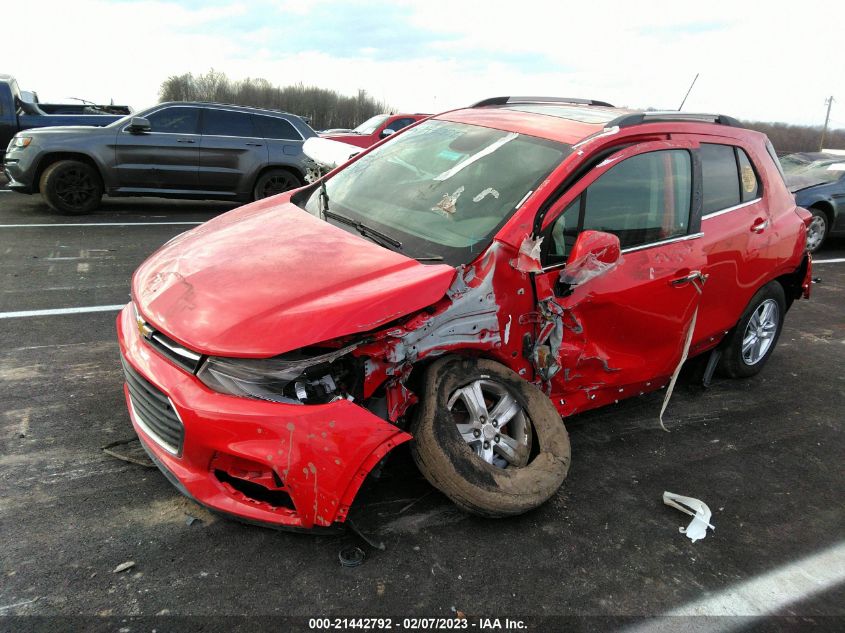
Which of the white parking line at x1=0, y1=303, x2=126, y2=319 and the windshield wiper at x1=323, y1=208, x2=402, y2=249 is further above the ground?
the windshield wiper at x1=323, y1=208, x2=402, y2=249

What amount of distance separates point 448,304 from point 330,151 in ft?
9.24

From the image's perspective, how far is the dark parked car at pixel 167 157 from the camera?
9125mm

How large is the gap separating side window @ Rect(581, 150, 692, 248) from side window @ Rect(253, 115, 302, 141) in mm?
8212

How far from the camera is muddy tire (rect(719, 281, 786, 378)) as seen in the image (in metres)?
4.57

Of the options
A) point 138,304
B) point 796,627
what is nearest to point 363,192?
point 138,304

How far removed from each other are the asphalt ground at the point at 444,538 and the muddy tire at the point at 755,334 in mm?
472

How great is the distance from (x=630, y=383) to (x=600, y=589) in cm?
141

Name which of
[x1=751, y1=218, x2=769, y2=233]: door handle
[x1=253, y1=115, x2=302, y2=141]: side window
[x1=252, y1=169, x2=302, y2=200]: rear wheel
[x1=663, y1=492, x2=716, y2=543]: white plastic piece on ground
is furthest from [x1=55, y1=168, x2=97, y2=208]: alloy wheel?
[x1=663, y1=492, x2=716, y2=543]: white plastic piece on ground

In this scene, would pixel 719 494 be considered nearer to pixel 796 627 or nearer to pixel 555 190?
pixel 796 627

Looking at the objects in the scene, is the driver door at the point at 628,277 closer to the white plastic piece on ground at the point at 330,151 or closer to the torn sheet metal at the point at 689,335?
the torn sheet metal at the point at 689,335

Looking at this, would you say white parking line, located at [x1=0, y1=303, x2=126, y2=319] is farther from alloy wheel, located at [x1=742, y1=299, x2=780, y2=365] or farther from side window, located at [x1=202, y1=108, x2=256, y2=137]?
side window, located at [x1=202, y1=108, x2=256, y2=137]

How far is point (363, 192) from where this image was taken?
3.81 metres

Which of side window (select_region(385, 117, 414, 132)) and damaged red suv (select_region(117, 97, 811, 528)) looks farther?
side window (select_region(385, 117, 414, 132))

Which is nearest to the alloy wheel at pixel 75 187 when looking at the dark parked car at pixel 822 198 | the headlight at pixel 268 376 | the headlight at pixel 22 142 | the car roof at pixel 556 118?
the headlight at pixel 22 142
